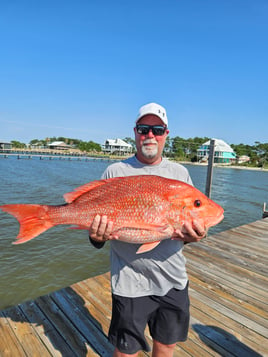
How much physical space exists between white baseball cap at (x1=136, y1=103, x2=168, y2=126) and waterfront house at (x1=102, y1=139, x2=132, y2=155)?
4308 inches

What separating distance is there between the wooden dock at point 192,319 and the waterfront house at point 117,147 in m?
108

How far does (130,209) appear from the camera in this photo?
1.85 metres

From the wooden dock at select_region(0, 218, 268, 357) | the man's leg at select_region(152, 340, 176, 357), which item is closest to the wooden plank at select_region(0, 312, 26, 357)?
the wooden dock at select_region(0, 218, 268, 357)

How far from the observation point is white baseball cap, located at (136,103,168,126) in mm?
2066

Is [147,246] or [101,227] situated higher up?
[101,227]

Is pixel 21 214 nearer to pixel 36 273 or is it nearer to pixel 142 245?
pixel 142 245

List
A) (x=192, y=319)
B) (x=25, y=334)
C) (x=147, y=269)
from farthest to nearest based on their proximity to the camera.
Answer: (x=192, y=319), (x=25, y=334), (x=147, y=269)

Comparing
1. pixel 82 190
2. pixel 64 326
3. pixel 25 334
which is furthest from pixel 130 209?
pixel 25 334

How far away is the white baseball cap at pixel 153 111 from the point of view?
2.07 m

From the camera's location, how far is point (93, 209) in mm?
1891

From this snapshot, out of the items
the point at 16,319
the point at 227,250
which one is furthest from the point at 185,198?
the point at 227,250

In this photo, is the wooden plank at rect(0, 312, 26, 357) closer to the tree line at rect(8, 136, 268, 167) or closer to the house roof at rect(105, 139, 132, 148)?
the tree line at rect(8, 136, 268, 167)

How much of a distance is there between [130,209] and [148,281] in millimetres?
642

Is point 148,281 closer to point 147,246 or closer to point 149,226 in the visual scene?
point 147,246
